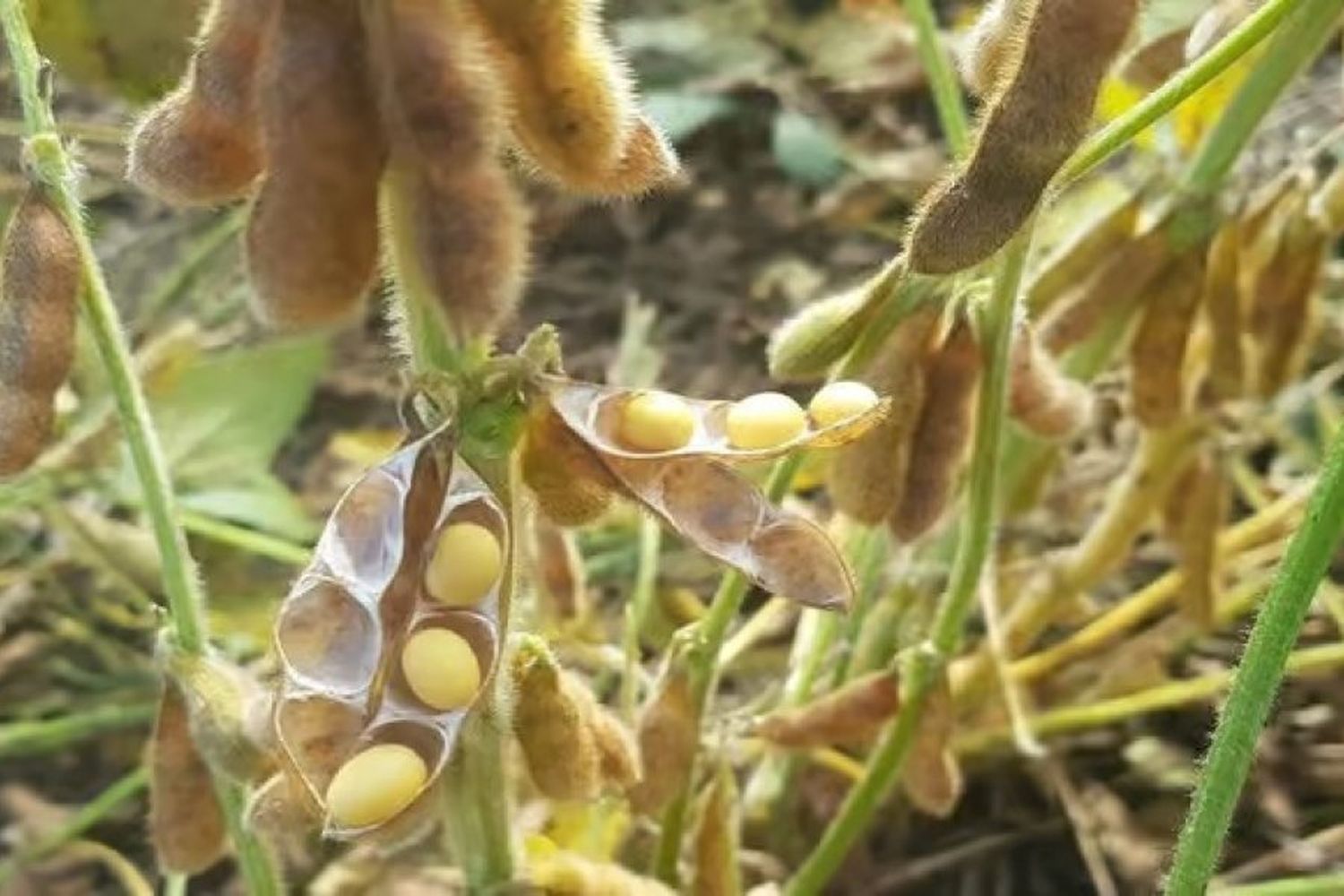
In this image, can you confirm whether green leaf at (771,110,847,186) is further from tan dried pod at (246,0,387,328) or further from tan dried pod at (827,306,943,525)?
tan dried pod at (246,0,387,328)

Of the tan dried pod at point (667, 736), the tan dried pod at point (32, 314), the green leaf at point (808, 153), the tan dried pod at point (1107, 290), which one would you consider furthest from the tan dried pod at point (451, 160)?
the green leaf at point (808, 153)

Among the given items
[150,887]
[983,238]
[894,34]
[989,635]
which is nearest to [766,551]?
[983,238]


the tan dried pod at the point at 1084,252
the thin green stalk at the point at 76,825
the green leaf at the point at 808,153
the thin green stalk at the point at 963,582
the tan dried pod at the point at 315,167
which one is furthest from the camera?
the green leaf at the point at 808,153

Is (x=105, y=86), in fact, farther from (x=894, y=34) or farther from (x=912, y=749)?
(x=894, y=34)

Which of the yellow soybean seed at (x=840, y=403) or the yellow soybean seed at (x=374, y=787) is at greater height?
the yellow soybean seed at (x=840, y=403)

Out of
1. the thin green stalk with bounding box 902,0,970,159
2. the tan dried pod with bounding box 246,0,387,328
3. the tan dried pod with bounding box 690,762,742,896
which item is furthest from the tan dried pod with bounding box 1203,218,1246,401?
the tan dried pod with bounding box 246,0,387,328

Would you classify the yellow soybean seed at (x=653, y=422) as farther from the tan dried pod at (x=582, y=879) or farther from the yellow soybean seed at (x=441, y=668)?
the tan dried pod at (x=582, y=879)
